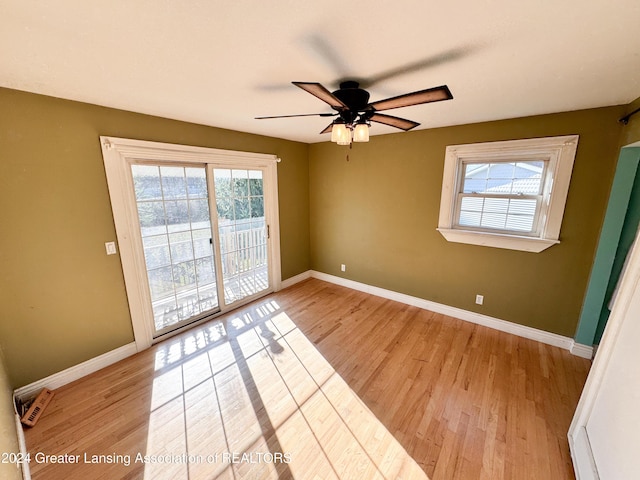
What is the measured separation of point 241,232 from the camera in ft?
11.2

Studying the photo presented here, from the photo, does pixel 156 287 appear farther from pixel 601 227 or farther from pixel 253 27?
pixel 601 227

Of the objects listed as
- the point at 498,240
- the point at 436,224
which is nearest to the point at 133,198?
the point at 436,224

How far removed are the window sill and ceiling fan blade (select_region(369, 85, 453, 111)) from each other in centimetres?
209

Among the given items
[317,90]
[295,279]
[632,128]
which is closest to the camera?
[317,90]

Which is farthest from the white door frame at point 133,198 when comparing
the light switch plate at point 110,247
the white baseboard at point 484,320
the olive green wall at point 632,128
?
the olive green wall at point 632,128

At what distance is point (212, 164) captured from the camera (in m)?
2.89

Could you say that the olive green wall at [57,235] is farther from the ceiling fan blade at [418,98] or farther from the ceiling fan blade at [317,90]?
the ceiling fan blade at [418,98]

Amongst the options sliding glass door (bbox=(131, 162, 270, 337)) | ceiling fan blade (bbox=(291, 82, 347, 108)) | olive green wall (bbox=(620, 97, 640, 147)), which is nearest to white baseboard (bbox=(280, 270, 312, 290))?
sliding glass door (bbox=(131, 162, 270, 337))

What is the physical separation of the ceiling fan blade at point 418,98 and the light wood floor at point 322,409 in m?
2.11

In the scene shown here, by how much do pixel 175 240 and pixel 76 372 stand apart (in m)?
1.41

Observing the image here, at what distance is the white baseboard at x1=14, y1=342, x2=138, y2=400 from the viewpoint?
1963 mm

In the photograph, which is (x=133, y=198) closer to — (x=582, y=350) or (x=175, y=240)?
(x=175, y=240)

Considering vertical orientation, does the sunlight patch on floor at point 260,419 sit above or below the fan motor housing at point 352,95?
below

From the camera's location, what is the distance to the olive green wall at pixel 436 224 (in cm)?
229
